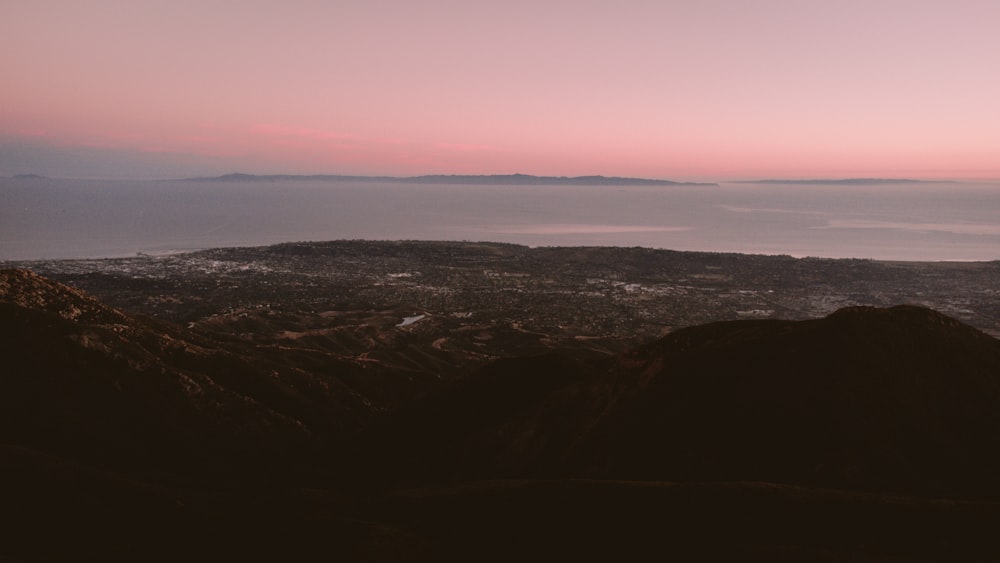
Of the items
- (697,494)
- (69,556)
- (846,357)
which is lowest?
(69,556)

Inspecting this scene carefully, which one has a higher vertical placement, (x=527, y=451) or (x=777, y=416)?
(x=777, y=416)

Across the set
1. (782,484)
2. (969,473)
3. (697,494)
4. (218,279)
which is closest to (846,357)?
(969,473)

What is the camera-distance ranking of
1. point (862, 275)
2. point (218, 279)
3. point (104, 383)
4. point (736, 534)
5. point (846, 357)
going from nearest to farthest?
1. point (736, 534)
2. point (846, 357)
3. point (104, 383)
4. point (218, 279)
5. point (862, 275)

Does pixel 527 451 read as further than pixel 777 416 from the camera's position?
Yes

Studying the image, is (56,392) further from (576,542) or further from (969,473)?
(969,473)

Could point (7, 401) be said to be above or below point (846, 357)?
below

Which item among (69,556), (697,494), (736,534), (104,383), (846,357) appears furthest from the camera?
(104,383)

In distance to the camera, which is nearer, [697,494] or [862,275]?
[697,494]

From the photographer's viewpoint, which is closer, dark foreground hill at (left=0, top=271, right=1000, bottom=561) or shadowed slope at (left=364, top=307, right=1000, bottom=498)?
dark foreground hill at (left=0, top=271, right=1000, bottom=561)
